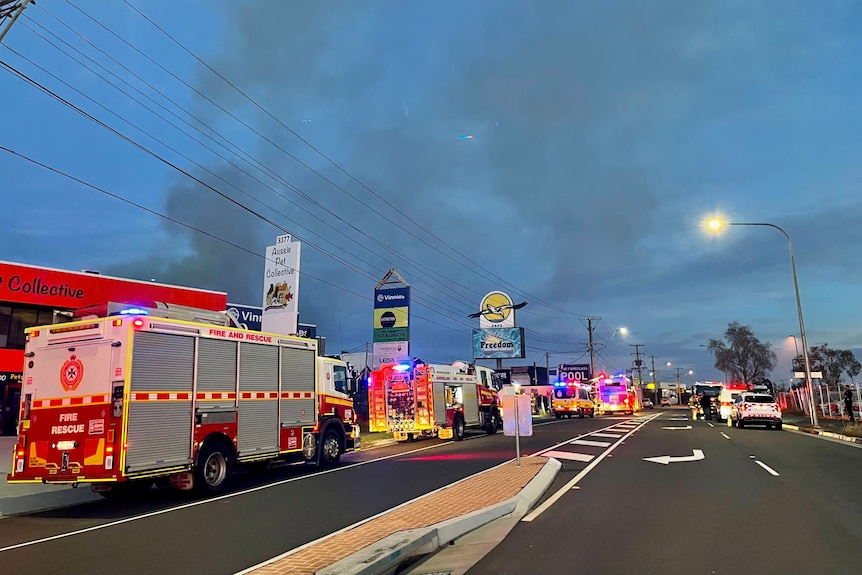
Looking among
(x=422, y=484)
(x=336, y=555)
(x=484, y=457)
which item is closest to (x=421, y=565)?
(x=336, y=555)

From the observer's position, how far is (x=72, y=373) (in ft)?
35.6

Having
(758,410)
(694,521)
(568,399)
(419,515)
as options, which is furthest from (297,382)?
(568,399)

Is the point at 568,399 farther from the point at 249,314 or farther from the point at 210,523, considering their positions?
the point at 210,523

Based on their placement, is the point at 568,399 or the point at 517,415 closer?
the point at 517,415

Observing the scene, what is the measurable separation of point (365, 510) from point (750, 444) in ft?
51.5

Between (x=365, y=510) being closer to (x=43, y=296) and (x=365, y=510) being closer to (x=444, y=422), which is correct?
(x=444, y=422)

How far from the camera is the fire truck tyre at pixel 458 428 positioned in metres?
25.4

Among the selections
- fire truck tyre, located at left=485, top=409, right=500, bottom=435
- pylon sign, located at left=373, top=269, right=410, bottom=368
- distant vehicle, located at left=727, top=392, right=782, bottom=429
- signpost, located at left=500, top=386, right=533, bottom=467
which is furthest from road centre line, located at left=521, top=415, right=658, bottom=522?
pylon sign, located at left=373, top=269, right=410, bottom=368

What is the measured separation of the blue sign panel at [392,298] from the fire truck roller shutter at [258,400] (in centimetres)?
1931

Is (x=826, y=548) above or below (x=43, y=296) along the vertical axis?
below

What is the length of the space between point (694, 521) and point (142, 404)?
9174 mm

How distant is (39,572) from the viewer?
6.59 m

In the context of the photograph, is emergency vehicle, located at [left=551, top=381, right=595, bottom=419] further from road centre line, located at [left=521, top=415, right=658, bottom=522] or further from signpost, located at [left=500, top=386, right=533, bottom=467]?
signpost, located at [left=500, top=386, right=533, bottom=467]

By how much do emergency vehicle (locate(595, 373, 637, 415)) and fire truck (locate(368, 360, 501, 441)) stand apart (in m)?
27.2
